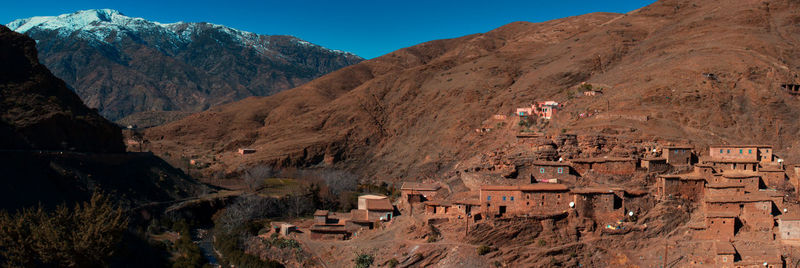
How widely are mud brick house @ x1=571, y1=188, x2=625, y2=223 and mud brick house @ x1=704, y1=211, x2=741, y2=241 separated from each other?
12.5 ft

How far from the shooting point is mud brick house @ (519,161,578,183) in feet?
106

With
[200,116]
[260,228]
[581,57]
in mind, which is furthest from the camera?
[200,116]

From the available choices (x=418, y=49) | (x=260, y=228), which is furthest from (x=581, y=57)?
(x=418, y=49)

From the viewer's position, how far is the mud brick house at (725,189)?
2889 cm

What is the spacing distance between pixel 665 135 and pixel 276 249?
80.8ft

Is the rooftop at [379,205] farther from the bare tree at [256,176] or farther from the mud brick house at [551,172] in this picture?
the bare tree at [256,176]

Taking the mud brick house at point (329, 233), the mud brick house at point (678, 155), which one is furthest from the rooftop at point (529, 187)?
the mud brick house at point (329, 233)

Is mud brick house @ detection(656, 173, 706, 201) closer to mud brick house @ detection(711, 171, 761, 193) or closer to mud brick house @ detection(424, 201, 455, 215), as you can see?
mud brick house @ detection(711, 171, 761, 193)

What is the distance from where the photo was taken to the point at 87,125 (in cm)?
4959

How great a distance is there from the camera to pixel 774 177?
30.6 metres

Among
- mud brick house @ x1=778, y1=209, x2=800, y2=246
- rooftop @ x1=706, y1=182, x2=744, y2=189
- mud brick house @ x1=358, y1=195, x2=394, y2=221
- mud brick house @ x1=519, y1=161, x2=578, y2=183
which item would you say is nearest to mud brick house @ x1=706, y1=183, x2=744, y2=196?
rooftop @ x1=706, y1=182, x2=744, y2=189

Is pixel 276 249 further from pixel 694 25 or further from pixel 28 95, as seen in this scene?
pixel 694 25

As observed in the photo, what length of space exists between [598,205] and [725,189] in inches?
236

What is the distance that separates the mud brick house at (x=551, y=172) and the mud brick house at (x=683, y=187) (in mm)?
4504
